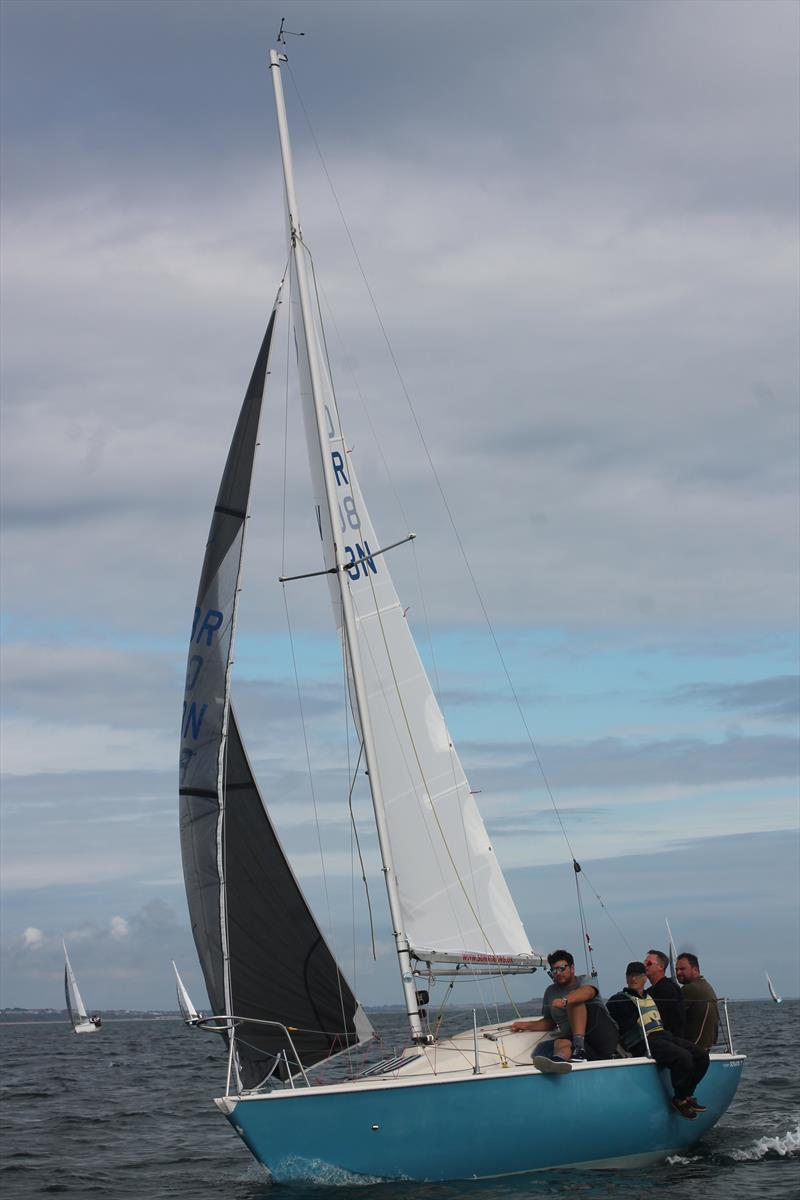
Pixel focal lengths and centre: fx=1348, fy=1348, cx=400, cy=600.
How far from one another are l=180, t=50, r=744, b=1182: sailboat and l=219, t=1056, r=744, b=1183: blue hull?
2cm

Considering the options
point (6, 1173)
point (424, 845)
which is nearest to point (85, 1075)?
point (6, 1173)

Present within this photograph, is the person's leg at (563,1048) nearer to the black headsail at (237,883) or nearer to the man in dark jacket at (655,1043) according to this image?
the man in dark jacket at (655,1043)

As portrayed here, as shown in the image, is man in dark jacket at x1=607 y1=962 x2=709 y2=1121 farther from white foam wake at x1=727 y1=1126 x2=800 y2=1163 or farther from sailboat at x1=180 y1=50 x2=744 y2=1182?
white foam wake at x1=727 y1=1126 x2=800 y2=1163

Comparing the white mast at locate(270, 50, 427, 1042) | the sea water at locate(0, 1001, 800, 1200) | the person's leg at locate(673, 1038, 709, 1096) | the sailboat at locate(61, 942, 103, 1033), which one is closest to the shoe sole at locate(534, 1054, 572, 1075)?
Result: the sea water at locate(0, 1001, 800, 1200)

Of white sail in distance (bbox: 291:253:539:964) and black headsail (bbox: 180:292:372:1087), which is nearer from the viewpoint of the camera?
black headsail (bbox: 180:292:372:1087)

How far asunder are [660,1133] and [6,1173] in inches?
296

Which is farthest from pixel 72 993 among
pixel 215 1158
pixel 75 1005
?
pixel 215 1158

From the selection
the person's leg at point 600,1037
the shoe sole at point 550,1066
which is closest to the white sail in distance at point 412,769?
the person's leg at point 600,1037

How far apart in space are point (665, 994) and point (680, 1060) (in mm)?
1010

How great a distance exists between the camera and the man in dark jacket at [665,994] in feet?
45.9

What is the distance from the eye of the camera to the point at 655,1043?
13352mm

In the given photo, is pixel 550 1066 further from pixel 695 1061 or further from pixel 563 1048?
pixel 695 1061

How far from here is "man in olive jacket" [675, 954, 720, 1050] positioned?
1415cm

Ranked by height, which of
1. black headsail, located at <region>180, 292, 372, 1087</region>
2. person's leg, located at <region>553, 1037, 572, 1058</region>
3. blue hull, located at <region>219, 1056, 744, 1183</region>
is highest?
black headsail, located at <region>180, 292, 372, 1087</region>
